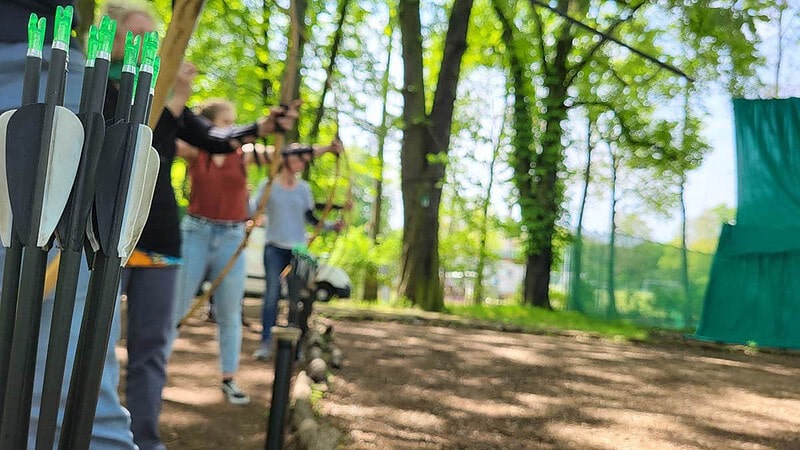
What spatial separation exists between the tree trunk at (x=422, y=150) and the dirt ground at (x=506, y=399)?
3831 mm

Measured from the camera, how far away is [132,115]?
926mm

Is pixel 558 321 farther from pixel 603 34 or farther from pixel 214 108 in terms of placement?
pixel 603 34

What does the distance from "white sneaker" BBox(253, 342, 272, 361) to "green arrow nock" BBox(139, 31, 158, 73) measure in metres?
5.01

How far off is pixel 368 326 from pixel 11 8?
304 inches

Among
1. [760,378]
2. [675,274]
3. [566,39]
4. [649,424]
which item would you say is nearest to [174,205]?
[649,424]

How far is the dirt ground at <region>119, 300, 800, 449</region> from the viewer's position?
11.9 ft

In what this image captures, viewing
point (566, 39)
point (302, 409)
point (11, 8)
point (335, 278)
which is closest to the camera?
point (11, 8)

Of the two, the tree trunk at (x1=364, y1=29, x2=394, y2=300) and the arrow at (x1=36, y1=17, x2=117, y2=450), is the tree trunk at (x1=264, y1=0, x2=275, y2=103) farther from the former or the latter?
the arrow at (x1=36, y1=17, x2=117, y2=450)

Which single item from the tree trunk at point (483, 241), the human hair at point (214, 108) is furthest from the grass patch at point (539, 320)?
the tree trunk at point (483, 241)

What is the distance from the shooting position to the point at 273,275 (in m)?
5.89

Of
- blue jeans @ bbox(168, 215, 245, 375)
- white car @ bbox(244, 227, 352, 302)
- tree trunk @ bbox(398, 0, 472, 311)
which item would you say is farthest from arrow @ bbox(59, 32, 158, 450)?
white car @ bbox(244, 227, 352, 302)

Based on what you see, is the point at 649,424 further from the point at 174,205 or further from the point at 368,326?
the point at 368,326

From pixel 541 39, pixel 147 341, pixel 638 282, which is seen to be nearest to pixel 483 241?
pixel 541 39

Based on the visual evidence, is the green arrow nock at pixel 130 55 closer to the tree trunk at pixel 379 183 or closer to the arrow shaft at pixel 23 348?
the arrow shaft at pixel 23 348
